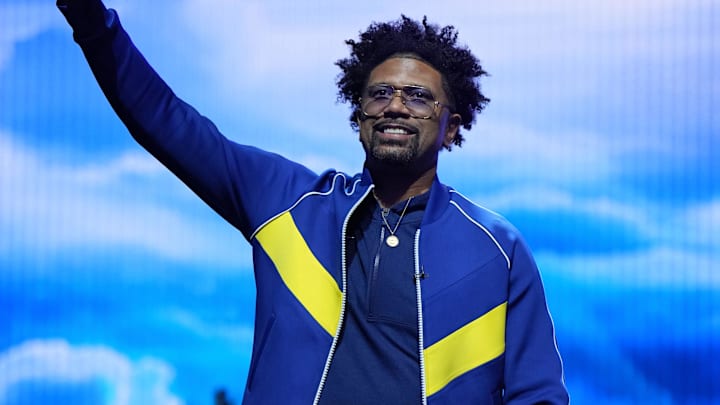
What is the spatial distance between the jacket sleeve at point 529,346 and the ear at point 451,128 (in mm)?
338

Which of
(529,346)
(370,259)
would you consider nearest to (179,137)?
(370,259)

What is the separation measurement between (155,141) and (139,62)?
137 millimetres

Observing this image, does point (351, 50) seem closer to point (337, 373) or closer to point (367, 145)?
point (367, 145)

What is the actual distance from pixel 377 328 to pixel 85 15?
72cm

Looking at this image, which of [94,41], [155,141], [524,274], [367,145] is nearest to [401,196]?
[367,145]

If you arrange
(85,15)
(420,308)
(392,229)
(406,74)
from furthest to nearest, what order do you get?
1. (406,74)
2. (392,229)
3. (420,308)
4. (85,15)

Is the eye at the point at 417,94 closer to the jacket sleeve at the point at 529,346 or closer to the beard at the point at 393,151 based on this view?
the beard at the point at 393,151

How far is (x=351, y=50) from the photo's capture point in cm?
248

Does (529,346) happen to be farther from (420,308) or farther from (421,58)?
(421,58)

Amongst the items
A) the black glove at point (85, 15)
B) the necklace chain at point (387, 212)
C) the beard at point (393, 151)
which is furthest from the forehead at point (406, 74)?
the black glove at point (85, 15)

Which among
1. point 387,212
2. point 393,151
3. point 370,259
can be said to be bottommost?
point 370,259

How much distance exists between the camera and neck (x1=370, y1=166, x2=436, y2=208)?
222cm

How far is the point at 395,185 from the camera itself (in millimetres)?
2227

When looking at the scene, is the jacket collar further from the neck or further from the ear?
the ear
